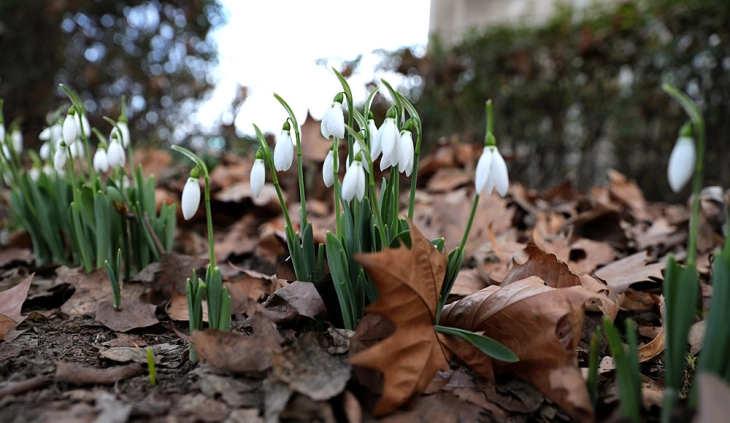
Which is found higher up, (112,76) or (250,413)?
(112,76)

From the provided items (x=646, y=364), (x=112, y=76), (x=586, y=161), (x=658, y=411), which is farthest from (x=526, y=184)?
(x=112, y=76)

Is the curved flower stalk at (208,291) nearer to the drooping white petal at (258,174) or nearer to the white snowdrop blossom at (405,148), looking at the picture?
the drooping white petal at (258,174)

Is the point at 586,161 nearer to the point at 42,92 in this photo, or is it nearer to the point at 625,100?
the point at 625,100

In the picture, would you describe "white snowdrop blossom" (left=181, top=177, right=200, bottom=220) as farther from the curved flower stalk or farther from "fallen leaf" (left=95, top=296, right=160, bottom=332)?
"fallen leaf" (left=95, top=296, right=160, bottom=332)

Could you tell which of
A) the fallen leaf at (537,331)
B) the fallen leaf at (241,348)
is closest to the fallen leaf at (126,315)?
the fallen leaf at (241,348)

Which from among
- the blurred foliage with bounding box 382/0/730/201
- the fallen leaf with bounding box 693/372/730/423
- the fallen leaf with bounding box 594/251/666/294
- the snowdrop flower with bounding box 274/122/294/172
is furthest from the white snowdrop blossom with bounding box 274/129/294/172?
the blurred foliage with bounding box 382/0/730/201

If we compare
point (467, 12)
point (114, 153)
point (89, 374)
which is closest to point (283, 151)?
point (89, 374)

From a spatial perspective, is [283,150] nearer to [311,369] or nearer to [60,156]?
[311,369]

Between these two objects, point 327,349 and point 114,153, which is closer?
point 327,349
